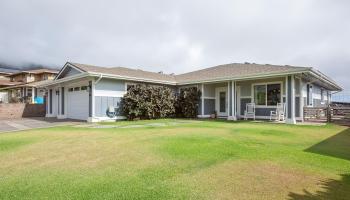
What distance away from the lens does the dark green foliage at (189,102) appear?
17359mm

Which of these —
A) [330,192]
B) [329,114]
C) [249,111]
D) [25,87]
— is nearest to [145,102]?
[249,111]

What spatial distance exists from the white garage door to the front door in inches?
376

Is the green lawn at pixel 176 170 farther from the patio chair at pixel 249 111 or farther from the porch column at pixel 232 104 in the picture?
the patio chair at pixel 249 111

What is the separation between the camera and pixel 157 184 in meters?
3.63

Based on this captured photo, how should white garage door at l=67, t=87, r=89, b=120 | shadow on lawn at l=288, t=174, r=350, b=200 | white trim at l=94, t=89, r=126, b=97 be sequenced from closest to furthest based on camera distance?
1. shadow on lawn at l=288, t=174, r=350, b=200
2. white trim at l=94, t=89, r=126, b=97
3. white garage door at l=67, t=87, r=89, b=120

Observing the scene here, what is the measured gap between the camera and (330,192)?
3371 mm

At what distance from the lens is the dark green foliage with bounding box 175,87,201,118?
17359mm

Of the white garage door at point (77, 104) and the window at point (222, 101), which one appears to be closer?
the white garage door at point (77, 104)

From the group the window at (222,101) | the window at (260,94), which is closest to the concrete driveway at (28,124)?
the window at (222,101)

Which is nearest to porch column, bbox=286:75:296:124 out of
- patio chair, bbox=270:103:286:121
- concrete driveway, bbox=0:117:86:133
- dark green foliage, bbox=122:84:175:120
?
patio chair, bbox=270:103:286:121

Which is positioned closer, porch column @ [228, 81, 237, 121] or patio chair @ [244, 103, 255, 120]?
porch column @ [228, 81, 237, 121]

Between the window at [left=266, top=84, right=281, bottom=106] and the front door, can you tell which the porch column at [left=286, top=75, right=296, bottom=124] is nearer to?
the window at [left=266, top=84, right=281, bottom=106]

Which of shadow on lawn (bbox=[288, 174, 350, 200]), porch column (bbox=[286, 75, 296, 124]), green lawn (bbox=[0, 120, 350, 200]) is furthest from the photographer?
porch column (bbox=[286, 75, 296, 124])

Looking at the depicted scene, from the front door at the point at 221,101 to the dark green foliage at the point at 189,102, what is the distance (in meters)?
1.88
